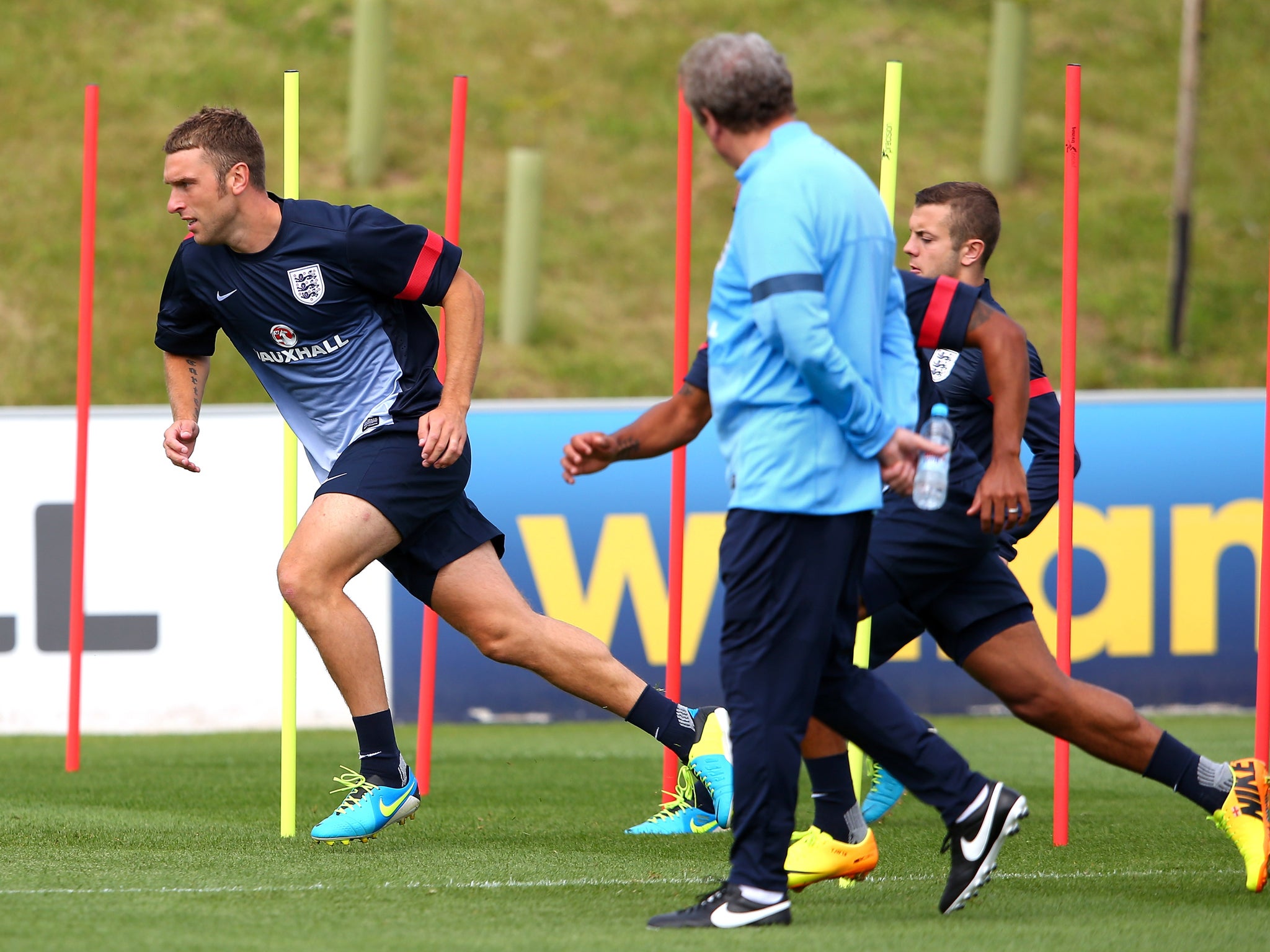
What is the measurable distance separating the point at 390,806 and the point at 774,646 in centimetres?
160

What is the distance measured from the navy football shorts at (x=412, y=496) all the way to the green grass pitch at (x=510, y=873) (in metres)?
0.79

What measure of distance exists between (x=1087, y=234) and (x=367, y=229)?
14326 millimetres

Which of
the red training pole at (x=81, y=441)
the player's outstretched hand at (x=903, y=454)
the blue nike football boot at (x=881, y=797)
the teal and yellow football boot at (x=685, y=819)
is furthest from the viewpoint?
the red training pole at (x=81, y=441)

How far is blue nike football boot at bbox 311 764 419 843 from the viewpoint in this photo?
14.5 feet

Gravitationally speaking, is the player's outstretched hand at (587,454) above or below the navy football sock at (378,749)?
above

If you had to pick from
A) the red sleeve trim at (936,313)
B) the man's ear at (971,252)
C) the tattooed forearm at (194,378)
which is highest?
the man's ear at (971,252)

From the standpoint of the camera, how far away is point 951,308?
11.7ft

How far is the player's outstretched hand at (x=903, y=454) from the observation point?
321cm

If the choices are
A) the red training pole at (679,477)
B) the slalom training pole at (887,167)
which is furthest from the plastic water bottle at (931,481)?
the red training pole at (679,477)

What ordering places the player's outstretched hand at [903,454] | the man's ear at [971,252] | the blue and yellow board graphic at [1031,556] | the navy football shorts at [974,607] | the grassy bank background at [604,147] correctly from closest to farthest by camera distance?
the player's outstretched hand at [903,454] < the navy football shorts at [974,607] < the man's ear at [971,252] < the blue and yellow board graphic at [1031,556] < the grassy bank background at [604,147]

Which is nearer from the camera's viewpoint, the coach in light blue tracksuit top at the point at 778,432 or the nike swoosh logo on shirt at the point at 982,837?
the coach in light blue tracksuit top at the point at 778,432

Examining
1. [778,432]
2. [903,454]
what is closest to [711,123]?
[778,432]

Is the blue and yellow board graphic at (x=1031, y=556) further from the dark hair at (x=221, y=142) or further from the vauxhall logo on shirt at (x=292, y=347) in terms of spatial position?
the dark hair at (x=221, y=142)

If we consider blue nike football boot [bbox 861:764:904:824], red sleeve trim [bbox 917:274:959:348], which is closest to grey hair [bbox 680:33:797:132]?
red sleeve trim [bbox 917:274:959:348]
